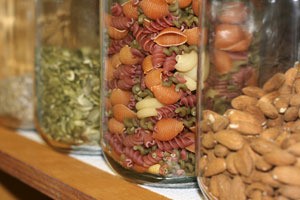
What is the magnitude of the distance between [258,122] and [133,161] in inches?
5.3

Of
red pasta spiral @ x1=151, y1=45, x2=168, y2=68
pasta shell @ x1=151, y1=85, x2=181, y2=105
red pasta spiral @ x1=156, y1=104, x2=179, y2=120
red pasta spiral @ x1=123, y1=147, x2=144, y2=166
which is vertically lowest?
red pasta spiral @ x1=123, y1=147, x2=144, y2=166

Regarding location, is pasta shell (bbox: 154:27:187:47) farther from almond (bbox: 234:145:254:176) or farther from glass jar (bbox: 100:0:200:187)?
almond (bbox: 234:145:254:176)

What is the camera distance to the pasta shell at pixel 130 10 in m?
0.50

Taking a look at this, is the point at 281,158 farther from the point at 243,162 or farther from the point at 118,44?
the point at 118,44

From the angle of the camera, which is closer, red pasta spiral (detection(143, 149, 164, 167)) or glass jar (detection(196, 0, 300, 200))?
glass jar (detection(196, 0, 300, 200))

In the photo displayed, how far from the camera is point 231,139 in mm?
413

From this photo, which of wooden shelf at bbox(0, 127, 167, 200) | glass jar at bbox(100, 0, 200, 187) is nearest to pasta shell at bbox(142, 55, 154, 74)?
glass jar at bbox(100, 0, 200, 187)

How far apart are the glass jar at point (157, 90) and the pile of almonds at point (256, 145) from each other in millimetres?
38

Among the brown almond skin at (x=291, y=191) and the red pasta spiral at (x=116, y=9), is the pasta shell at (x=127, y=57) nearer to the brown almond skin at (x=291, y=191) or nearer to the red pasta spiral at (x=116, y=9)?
the red pasta spiral at (x=116, y=9)

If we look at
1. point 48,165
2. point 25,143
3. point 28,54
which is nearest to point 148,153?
point 48,165

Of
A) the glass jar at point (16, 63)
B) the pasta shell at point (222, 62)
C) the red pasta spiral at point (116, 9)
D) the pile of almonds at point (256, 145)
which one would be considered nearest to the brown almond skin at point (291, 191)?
the pile of almonds at point (256, 145)

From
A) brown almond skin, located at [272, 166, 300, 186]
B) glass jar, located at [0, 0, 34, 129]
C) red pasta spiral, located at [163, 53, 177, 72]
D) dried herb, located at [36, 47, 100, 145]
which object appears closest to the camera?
brown almond skin, located at [272, 166, 300, 186]

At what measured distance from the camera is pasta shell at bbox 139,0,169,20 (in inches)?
19.1

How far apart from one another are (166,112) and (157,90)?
0.02 m
